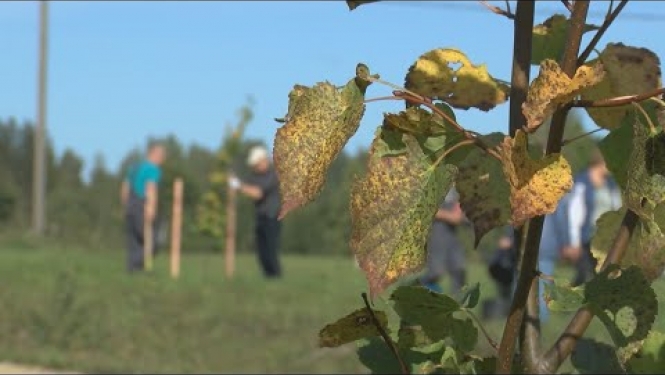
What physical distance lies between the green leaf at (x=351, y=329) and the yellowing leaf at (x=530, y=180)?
0.45 meters

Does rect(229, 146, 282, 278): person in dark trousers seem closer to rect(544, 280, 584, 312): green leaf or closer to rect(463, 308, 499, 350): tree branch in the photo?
rect(463, 308, 499, 350): tree branch

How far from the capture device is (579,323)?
76.0 inches

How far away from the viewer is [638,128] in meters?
1.53

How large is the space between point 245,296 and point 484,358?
30.6ft

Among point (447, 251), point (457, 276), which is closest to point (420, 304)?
point (447, 251)

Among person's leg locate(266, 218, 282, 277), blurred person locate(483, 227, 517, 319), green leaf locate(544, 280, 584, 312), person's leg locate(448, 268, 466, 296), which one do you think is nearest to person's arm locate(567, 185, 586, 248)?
blurred person locate(483, 227, 517, 319)

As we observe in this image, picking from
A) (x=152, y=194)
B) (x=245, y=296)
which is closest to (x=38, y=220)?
(x=152, y=194)

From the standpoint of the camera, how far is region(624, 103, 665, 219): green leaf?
149 cm

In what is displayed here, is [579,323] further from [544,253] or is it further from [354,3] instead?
[544,253]

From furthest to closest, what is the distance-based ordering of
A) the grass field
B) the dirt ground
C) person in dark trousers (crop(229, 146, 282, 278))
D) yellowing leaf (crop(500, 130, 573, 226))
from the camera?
1. person in dark trousers (crop(229, 146, 282, 278))
2. the grass field
3. the dirt ground
4. yellowing leaf (crop(500, 130, 573, 226))

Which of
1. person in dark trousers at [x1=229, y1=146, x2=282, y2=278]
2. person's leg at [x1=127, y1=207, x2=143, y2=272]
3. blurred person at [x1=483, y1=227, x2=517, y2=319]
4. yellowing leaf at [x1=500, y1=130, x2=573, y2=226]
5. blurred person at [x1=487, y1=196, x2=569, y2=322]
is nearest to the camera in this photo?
yellowing leaf at [x1=500, y1=130, x2=573, y2=226]

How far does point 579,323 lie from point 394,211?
1.81 feet

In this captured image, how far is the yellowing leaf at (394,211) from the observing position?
147 cm

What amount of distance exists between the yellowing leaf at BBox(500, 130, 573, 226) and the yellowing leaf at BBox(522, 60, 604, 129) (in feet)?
0.09
